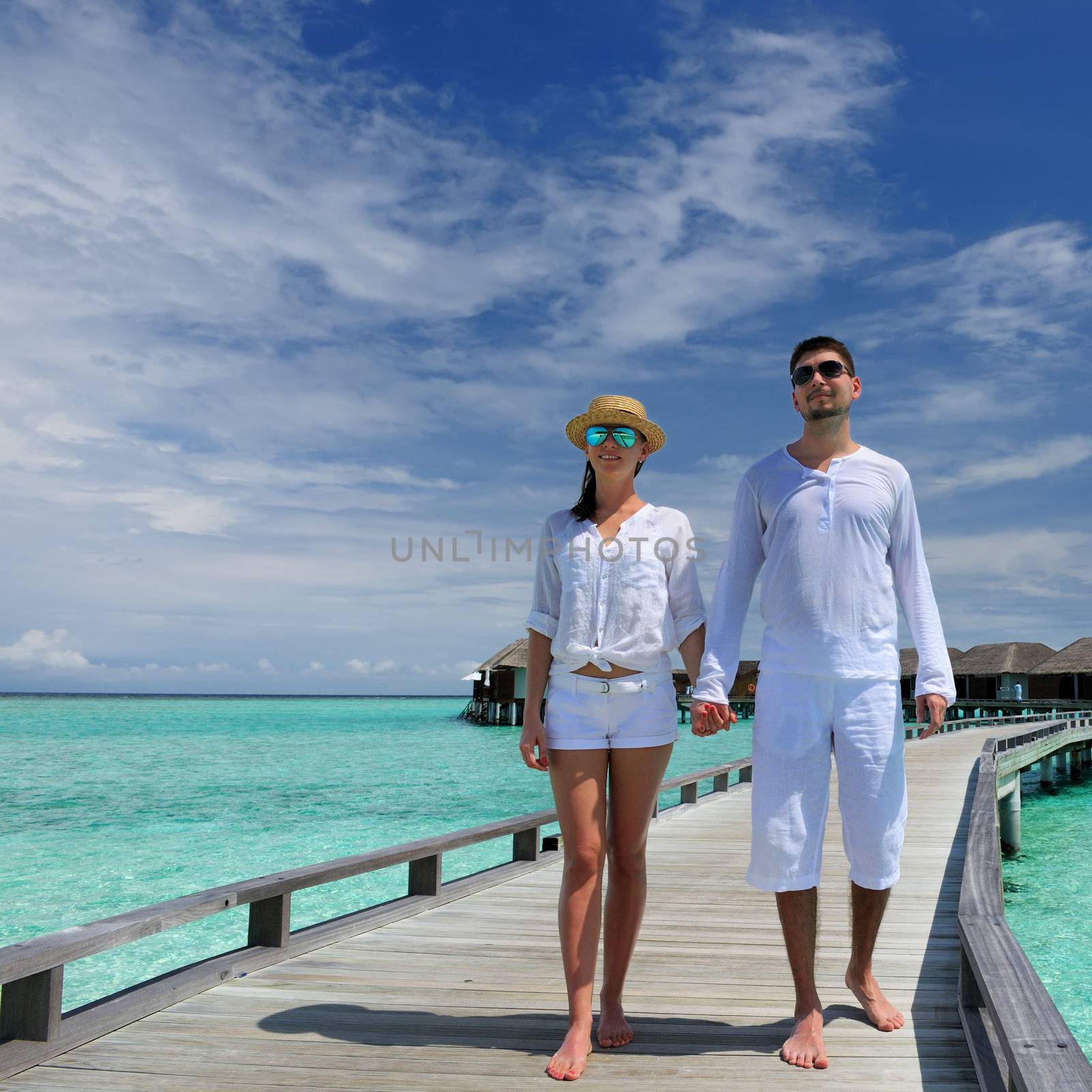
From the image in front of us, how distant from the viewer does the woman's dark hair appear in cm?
306

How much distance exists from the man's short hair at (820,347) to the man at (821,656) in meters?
0.01

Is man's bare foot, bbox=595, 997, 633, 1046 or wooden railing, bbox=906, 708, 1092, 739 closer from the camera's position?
man's bare foot, bbox=595, 997, 633, 1046

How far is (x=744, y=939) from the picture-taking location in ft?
15.3

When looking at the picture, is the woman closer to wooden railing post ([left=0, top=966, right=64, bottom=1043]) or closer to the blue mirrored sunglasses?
the blue mirrored sunglasses

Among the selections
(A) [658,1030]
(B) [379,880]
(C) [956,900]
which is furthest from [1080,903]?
(A) [658,1030]

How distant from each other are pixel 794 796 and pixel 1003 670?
60284 mm

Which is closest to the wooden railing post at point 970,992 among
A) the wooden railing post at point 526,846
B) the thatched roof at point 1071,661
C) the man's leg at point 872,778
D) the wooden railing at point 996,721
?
the man's leg at point 872,778

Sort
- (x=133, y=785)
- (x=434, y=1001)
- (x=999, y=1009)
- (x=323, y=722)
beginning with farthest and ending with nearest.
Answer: (x=323, y=722) → (x=133, y=785) → (x=434, y=1001) → (x=999, y=1009)

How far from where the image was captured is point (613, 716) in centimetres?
280

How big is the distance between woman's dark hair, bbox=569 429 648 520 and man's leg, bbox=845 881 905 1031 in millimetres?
1370

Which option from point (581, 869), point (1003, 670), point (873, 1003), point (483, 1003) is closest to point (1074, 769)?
point (1003, 670)

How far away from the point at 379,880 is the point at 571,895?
1241 cm

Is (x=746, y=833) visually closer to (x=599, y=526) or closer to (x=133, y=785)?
(x=599, y=526)

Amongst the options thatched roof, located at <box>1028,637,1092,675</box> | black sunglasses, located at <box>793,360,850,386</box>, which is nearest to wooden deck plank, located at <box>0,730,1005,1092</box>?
black sunglasses, located at <box>793,360,850,386</box>
